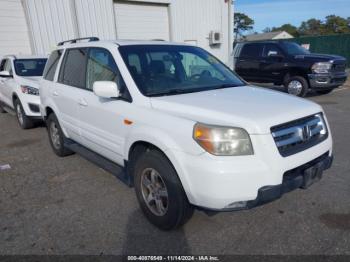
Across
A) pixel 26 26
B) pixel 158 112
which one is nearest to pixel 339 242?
pixel 158 112

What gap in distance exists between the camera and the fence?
71.4 ft

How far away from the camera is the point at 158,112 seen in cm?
285

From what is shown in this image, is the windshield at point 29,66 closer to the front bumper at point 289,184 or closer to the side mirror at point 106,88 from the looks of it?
the side mirror at point 106,88

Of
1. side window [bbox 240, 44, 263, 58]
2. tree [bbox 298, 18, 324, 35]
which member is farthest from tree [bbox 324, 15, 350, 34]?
side window [bbox 240, 44, 263, 58]

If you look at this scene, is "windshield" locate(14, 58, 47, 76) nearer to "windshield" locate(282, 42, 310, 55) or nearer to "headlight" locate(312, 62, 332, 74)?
"windshield" locate(282, 42, 310, 55)

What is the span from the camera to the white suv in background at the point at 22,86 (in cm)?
695

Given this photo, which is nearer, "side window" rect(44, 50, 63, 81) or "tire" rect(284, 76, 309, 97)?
"side window" rect(44, 50, 63, 81)

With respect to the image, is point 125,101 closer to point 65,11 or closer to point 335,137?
point 335,137

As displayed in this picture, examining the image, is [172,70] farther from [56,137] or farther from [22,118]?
[22,118]

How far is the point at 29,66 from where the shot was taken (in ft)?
25.9

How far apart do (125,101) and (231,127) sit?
1255mm

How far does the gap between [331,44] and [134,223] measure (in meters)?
23.9

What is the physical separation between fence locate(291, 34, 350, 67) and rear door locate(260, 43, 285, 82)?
14.0 meters

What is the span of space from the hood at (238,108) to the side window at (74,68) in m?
1.61
